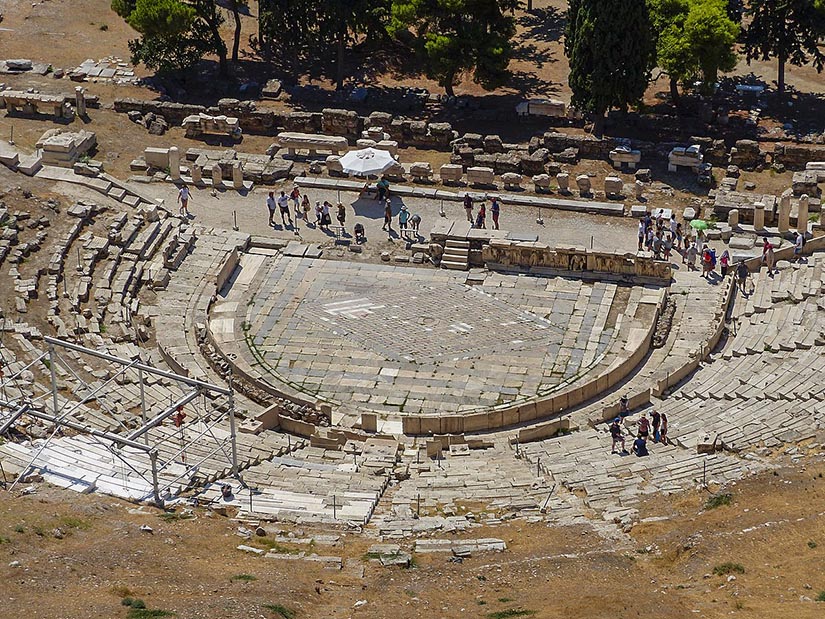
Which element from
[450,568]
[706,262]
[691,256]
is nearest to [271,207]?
[691,256]

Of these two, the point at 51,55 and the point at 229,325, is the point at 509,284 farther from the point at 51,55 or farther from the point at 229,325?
the point at 51,55

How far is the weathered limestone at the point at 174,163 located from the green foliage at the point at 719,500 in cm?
3404

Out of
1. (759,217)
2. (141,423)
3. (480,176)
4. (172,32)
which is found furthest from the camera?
(172,32)

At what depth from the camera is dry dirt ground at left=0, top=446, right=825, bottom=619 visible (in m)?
37.3

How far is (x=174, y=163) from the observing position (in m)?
70.4

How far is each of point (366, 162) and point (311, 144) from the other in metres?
5.63

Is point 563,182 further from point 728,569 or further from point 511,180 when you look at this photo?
point 728,569

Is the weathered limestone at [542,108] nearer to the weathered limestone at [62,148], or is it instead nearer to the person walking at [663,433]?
the weathered limestone at [62,148]

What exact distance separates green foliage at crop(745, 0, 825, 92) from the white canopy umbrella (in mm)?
22869

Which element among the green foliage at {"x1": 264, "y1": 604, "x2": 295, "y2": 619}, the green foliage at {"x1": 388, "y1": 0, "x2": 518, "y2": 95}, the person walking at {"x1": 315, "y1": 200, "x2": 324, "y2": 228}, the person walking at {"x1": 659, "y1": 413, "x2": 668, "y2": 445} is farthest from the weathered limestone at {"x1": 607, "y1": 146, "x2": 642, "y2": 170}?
the green foliage at {"x1": 264, "y1": 604, "x2": 295, "y2": 619}

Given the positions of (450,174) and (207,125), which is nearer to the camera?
(450,174)

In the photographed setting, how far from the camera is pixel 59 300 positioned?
196 feet

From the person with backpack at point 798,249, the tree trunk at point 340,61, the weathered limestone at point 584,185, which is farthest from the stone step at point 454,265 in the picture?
the tree trunk at point 340,61

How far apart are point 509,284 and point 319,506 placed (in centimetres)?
1856
